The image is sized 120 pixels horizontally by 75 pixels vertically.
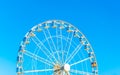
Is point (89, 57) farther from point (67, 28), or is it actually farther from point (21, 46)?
point (21, 46)

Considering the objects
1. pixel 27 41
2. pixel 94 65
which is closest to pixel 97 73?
pixel 94 65

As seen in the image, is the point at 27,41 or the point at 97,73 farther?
the point at 97,73

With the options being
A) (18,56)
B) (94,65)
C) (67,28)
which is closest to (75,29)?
(67,28)

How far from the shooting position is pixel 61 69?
6212cm

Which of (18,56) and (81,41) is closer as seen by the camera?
(18,56)

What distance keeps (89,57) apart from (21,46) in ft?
33.2

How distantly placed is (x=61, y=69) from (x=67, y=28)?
706cm

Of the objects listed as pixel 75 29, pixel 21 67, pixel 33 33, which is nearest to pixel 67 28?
pixel 75 29

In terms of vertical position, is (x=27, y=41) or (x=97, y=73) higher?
(x=27, y=41)

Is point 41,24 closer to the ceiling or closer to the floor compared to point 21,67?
closer to the ceiling

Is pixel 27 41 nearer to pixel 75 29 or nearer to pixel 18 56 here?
pixel 18 56

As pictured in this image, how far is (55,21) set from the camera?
6556cm

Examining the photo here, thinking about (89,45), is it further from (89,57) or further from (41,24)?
(41,24)

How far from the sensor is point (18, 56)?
6131cm
